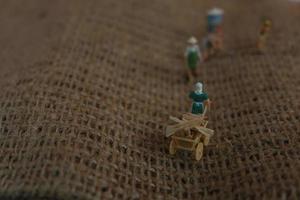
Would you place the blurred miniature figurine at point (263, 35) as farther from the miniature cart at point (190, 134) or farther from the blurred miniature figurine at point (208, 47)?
the miniature cart at point (190, 134)

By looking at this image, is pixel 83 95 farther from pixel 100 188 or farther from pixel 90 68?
pixel 100 188

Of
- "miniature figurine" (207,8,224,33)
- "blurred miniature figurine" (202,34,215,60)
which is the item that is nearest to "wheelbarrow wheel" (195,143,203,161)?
"blurred miniature figurine" (202,34,215,60)

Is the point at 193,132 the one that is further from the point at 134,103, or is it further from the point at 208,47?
the point at 208,47

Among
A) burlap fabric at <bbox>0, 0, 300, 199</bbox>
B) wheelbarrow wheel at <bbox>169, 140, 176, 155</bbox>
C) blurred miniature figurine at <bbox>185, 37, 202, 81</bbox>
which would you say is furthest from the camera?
blurred miniature figurine at <bbox>185, 37, 202, 81</bbox>

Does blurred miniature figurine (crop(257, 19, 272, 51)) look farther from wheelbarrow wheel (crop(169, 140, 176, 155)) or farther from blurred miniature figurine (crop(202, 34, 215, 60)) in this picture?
wheelbarrow wheel (crop(169, 140, 176, 155))

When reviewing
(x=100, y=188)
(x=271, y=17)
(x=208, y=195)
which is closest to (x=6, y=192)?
(x=100, y=188)

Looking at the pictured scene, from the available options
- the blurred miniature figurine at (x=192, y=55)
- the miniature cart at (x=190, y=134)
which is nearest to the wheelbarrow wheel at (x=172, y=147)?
the miniature cart at (x=190, y=134)

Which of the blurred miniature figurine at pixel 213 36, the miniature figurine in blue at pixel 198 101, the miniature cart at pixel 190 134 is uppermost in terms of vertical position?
the blurred miniature figurine at pixel 213 36
